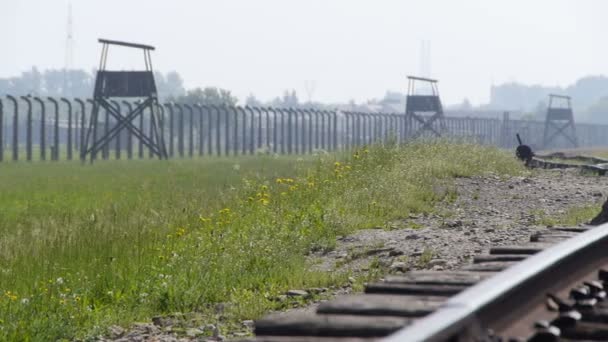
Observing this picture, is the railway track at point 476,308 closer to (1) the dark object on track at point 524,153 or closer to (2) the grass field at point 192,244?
(2) the grass field at point 192,244

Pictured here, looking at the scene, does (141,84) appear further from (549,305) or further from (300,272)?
(549,305)

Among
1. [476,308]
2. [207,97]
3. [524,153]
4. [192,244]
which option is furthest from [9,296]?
[207,97]

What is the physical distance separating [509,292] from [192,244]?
5038 mm

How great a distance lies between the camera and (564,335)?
170 inches

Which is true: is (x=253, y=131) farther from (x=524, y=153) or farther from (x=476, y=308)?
(x=476, y=308)

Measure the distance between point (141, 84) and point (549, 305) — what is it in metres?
38.2

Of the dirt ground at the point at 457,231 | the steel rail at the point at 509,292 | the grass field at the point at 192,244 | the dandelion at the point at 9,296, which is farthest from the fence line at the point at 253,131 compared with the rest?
the steel rail at the point at 509,292

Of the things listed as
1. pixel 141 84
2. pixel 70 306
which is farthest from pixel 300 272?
pixel 141 84

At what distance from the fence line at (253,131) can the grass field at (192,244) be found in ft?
16.9

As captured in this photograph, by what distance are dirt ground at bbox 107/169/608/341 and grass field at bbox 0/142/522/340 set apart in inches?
9.0

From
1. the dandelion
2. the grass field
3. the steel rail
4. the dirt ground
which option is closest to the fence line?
the dirt ground

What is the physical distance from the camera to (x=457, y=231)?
383 inches

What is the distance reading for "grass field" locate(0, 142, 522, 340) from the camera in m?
6.95

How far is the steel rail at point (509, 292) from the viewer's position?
3.61 meters
